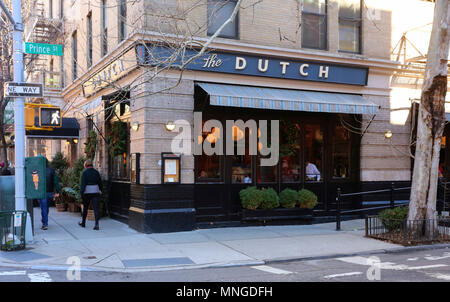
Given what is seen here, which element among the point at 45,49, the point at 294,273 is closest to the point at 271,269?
the point at 294,273

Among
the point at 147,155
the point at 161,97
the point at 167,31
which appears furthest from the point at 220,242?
the point at 167,31

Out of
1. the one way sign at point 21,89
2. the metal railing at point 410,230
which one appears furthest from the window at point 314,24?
the one way sign at point 21,89

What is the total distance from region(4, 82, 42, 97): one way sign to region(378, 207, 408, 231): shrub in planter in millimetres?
8520

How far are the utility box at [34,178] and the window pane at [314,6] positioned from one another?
28.4ft

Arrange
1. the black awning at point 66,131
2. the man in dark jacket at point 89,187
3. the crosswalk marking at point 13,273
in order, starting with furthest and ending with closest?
the black awning at point 66,131, the man in dark jacket at point 89,187, the crosswalk marking at point 13,273

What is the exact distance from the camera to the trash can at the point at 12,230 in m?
9.29

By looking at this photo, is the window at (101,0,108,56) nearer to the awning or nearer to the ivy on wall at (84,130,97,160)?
the ivy on wall at (84,130,97,160)

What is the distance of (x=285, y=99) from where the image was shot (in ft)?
41.0

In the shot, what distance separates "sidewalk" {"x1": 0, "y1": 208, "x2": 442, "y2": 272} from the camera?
8445 millimetres

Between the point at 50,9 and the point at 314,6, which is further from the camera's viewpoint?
the point at 50,9

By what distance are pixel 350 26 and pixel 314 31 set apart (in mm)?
1386

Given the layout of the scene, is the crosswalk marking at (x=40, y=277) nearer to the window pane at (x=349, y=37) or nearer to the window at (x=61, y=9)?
the window pane at (x=349, y=37)

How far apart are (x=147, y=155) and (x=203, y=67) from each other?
2.73m

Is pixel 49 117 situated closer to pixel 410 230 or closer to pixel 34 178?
pixel 34 178
